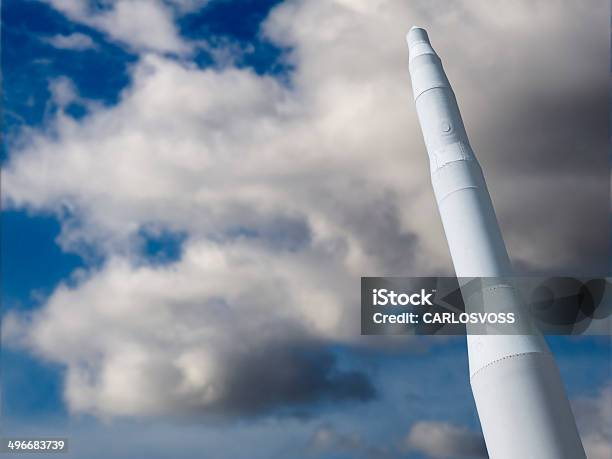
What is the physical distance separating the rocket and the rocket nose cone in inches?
173

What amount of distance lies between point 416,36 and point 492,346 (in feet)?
58.0

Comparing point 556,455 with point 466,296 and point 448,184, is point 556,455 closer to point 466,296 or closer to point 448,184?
point 466,296

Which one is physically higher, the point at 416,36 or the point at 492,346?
the point at 416,36

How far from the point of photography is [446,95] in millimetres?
31375

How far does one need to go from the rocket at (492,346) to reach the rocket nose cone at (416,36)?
173 inches

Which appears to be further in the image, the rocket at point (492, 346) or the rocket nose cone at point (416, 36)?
the rocket nose cone at point (416, 36)

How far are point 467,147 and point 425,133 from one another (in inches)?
87.8

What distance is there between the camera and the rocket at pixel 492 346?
75.7ft

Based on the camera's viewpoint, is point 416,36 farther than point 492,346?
Yes

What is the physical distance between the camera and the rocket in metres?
23.1

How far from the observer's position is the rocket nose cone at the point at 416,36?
3403 centimetres

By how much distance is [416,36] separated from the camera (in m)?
34.2

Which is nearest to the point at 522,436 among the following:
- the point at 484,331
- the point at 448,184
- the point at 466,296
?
the point at 484,331

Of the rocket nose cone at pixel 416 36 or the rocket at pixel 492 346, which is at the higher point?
the rocket nose cone at pixel 416 36
